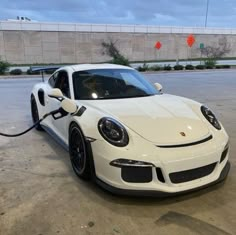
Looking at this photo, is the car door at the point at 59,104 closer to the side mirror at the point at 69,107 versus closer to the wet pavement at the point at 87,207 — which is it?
the side mirror at the point at 69,107

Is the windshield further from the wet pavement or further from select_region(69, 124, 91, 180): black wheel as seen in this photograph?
the wet pavement

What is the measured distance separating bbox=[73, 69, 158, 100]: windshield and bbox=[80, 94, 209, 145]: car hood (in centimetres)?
24

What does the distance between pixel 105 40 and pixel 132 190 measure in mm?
40548

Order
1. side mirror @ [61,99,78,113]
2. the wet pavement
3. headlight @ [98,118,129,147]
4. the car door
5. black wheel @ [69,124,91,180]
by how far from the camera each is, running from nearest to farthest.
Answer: the wet pavement, headlight @ [98,118,129,147], black wheel @ [69,124,91,180], side mirror @ [61,99,78,113], the car door

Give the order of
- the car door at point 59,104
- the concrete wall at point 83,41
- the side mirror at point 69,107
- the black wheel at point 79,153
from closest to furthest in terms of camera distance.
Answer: the black wheel at point 79,153 < the side mirror at point 69,107 < the car door at point 59,104 < the concrete wall at point 83,41

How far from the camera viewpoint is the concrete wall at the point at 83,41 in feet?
123

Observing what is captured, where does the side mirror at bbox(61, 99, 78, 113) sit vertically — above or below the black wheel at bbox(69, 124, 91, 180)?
above

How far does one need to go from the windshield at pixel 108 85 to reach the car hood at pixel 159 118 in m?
0.24

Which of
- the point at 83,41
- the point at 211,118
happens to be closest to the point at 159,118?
the point at 211,118

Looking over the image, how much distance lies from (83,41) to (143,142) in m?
39.5

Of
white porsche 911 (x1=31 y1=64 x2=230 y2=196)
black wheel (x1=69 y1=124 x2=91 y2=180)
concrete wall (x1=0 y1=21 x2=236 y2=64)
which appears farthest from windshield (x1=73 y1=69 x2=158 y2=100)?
concrete wall (x1=0 y1=21 x2=236 y2=64)

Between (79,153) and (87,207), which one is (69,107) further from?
(87,207)

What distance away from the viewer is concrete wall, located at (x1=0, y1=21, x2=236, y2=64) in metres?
37.5

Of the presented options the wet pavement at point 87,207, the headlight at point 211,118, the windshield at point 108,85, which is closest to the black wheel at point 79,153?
the wet pavement at point 87,207
